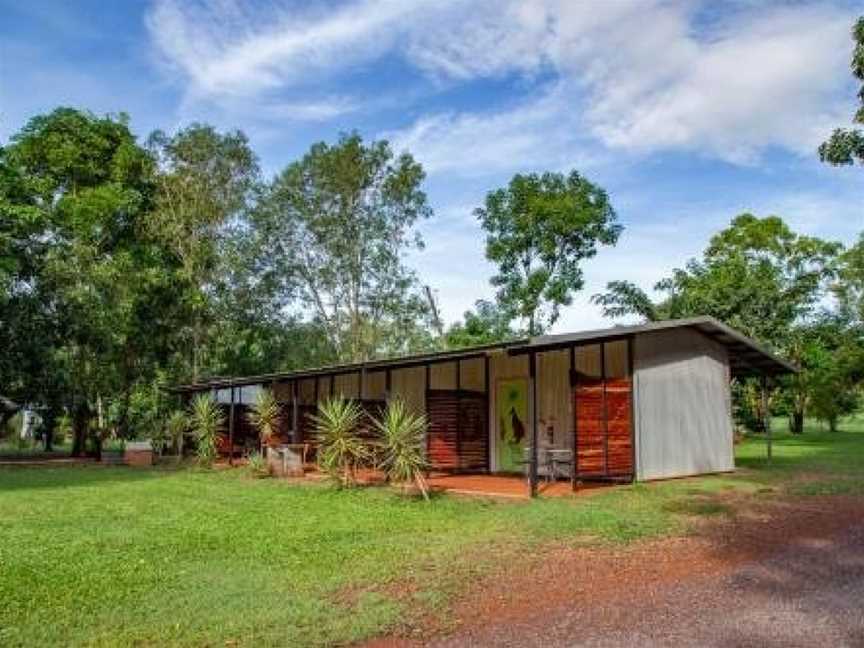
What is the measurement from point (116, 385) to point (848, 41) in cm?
2280

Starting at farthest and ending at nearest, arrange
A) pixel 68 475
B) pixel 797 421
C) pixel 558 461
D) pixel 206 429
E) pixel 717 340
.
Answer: pixel 797 421, pixel 206 429, pixel 68 475, pixel 717 340, pixel 558 461

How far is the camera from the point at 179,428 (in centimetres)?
2264

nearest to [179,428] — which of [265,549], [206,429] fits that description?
[206,429]

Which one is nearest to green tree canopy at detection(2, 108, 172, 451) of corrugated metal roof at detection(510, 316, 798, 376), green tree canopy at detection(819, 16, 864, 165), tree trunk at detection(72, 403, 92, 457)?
tree trunk at detection(72, 403, 92, 457)

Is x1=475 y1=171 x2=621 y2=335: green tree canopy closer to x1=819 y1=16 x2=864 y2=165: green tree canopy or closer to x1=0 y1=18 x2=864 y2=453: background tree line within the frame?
x1=0 y1=18 x2=864 y2=453: background tree line

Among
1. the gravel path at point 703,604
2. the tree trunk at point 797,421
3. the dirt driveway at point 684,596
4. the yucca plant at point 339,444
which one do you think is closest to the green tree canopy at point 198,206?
the yucca plant at point 339,444

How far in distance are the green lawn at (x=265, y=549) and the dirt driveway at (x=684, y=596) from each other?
0.52 meters

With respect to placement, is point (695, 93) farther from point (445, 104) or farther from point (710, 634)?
point (710, 634)

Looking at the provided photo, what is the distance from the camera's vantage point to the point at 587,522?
970 cm

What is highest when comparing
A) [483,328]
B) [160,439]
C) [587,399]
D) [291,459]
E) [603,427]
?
[483,328]

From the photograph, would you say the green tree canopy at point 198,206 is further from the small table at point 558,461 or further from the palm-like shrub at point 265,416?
the small table at point 558,461

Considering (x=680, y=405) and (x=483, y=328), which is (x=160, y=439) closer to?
(x=483, y=328)

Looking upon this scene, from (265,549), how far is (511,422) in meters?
9.68

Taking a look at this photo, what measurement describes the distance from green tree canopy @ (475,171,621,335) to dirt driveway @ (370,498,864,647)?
22069 mm
